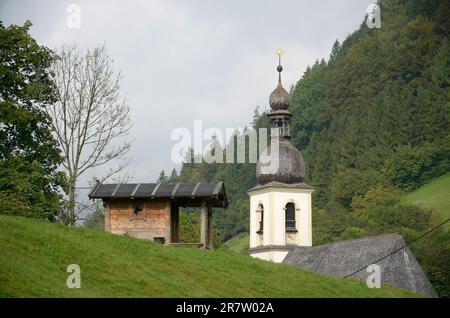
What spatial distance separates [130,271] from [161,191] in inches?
Answer: 340

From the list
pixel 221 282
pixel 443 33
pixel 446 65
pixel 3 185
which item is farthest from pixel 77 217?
pixel 443 33

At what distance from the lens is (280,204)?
56.2 meters

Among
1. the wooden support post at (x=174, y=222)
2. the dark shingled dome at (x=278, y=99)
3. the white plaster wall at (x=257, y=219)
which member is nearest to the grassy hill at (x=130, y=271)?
the wooden support post at (x=174, y=222)

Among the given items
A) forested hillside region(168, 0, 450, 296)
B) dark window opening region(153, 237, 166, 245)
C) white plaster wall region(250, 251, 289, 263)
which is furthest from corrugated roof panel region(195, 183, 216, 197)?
forested hillside region(168, 0, 450, 296)

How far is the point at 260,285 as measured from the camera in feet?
83.1

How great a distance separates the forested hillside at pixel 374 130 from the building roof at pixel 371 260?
34755mm

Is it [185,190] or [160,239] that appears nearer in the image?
[185,190]

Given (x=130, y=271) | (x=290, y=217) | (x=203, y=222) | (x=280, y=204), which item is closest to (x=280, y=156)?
(x=280, y=204)

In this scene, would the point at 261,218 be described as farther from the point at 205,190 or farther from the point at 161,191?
the point at 161,191

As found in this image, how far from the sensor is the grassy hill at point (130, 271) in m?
22.2

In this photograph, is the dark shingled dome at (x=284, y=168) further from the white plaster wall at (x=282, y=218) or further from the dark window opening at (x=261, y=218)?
the dark window opening at (x=261, y=218)

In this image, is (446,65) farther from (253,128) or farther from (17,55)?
(17,55)

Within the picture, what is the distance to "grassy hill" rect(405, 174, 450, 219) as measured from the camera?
92.9 metres

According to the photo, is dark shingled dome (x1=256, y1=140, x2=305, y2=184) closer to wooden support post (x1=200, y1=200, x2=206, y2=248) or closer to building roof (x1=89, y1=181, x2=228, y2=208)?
building roof (x1=89, y1=181, x2=228, y2=208)
